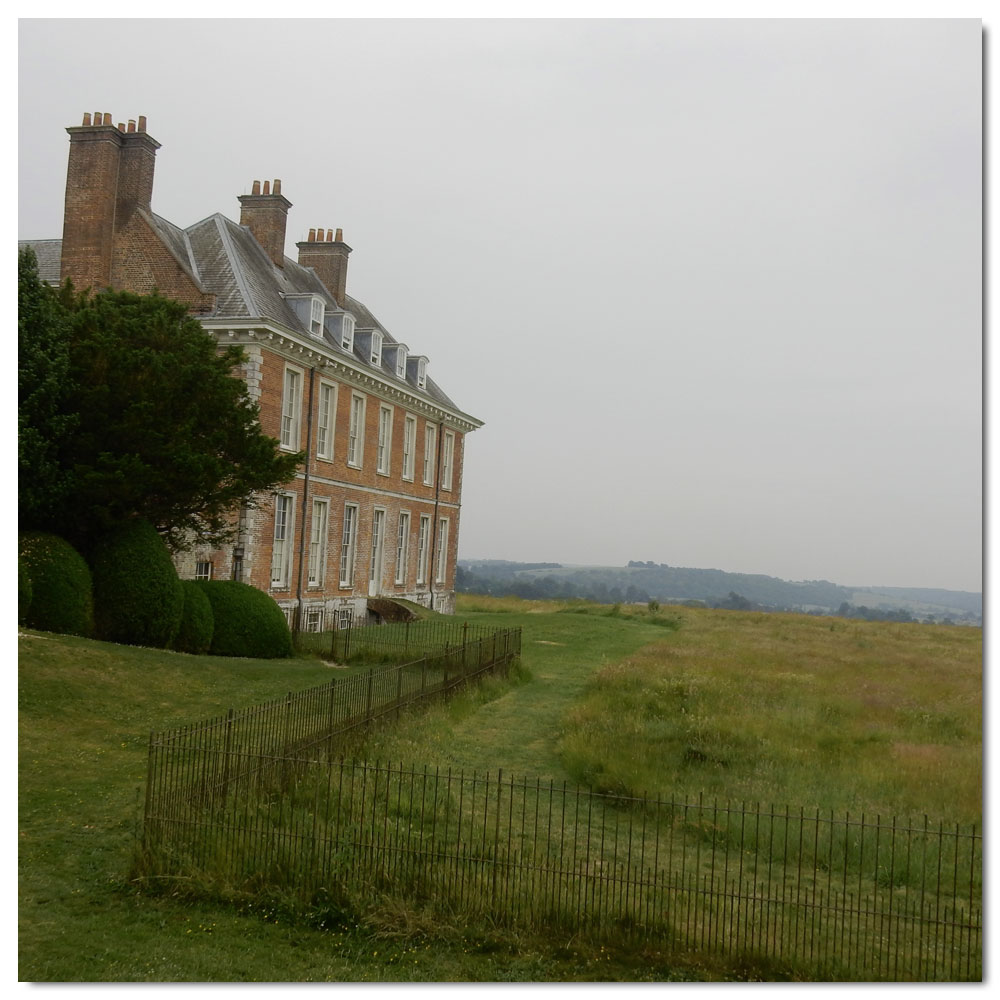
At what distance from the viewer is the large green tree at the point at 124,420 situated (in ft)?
61.8

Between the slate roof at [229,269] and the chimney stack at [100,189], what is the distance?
914 mm

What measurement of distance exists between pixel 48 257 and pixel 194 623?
1677 centimetres

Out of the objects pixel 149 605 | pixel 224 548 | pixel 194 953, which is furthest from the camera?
pixel 224 548

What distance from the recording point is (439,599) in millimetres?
44938

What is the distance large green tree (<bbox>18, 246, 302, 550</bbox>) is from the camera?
1884 centimetres

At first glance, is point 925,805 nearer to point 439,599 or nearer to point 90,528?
point 90,528

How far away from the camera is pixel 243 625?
22906mm

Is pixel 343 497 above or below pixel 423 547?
above

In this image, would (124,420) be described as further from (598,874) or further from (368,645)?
(598,874)

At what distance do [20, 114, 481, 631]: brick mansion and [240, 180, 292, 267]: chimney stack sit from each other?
0.05 metres

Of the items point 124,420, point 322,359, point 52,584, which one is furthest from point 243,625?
point 322,359

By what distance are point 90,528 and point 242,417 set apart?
4.07m

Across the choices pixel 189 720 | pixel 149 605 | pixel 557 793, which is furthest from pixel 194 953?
pixel 149 605

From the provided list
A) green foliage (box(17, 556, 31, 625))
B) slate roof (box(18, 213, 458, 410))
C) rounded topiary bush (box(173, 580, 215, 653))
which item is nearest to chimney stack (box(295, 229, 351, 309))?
slate roof (box(18, 213, 458, 410))
